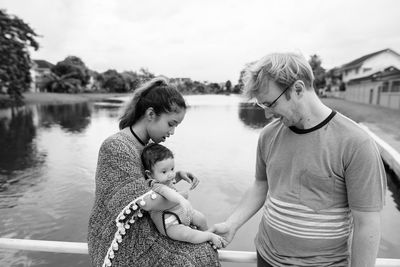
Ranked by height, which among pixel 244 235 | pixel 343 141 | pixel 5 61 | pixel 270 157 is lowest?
pixel 244 235

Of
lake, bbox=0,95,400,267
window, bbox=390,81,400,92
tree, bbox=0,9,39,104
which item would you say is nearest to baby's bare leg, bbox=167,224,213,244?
lake, bbox=0,95,400,267

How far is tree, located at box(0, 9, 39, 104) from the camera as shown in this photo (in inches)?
1164

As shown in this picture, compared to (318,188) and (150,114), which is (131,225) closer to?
(150,114)

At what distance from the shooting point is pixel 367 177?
48.1 inches

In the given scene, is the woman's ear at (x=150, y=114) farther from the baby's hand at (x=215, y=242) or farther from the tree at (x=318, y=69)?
the tree at (x=318, y=69)

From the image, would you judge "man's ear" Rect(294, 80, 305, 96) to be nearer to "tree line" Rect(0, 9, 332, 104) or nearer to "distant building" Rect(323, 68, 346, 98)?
"tree line" Rect(0, 9, 332, 104)

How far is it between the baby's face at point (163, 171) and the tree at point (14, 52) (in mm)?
32278

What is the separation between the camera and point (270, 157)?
5.17 feet

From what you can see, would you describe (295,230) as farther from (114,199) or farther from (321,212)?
(114,199)

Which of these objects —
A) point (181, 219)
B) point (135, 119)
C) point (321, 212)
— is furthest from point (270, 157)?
point (135, 119)

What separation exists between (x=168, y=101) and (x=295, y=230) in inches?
32.3

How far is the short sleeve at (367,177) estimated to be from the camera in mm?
1218

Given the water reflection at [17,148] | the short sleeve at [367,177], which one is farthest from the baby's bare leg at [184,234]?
the water reflection at [17,148]

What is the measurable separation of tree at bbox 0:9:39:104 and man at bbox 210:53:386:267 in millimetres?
32625
